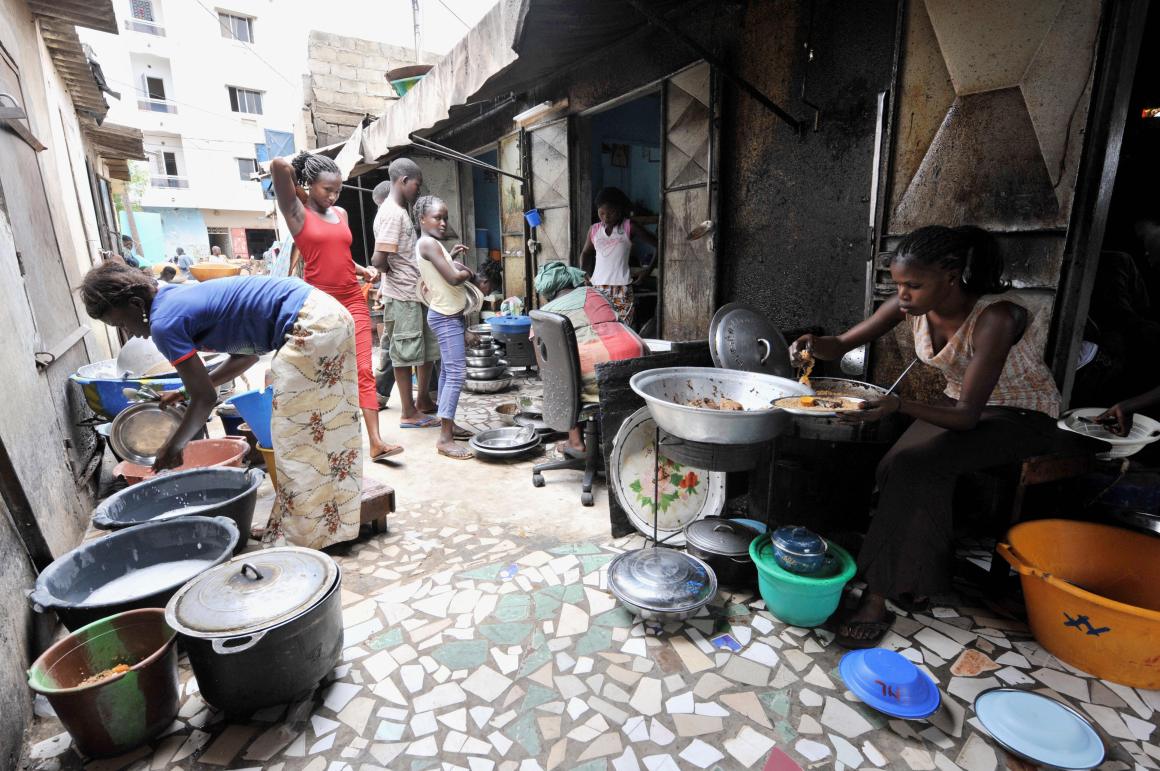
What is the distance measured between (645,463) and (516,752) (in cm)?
167

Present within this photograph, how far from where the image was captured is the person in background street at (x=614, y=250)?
5449mm

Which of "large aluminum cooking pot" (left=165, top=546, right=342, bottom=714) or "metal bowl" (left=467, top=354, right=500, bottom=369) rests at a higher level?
"metal bowl" (left=467, top=354, right=500, bottom=369)

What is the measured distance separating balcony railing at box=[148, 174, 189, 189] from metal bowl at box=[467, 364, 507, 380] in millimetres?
25846

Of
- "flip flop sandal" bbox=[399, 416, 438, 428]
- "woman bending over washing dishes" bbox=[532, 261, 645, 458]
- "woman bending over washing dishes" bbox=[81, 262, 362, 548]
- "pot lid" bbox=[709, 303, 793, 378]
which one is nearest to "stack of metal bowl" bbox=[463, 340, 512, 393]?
"flip flop sandal" bbox=[399, 416, 438, 428]

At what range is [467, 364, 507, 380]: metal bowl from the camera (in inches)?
247

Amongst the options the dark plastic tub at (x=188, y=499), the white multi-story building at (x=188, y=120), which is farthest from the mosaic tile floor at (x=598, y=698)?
the white multi-story building at (x=188, y=120)

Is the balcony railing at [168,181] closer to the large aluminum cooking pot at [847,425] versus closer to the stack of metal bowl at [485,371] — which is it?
the stack of metal bowl at [485,371]

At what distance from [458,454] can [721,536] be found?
2.37m

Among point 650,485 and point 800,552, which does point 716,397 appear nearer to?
point 650,485

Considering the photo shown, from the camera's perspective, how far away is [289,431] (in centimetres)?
266

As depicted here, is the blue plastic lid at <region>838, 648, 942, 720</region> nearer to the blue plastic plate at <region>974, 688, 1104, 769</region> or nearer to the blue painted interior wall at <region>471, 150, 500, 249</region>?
the blue plastic plate at <region>974, 688, 1104, 769</region>

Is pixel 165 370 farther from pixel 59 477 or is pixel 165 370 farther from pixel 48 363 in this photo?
pixel 59 477

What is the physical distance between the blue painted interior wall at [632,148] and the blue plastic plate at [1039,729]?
6.30 meters

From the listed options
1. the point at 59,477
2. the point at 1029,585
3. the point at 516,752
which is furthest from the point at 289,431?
the point at 1029,585
